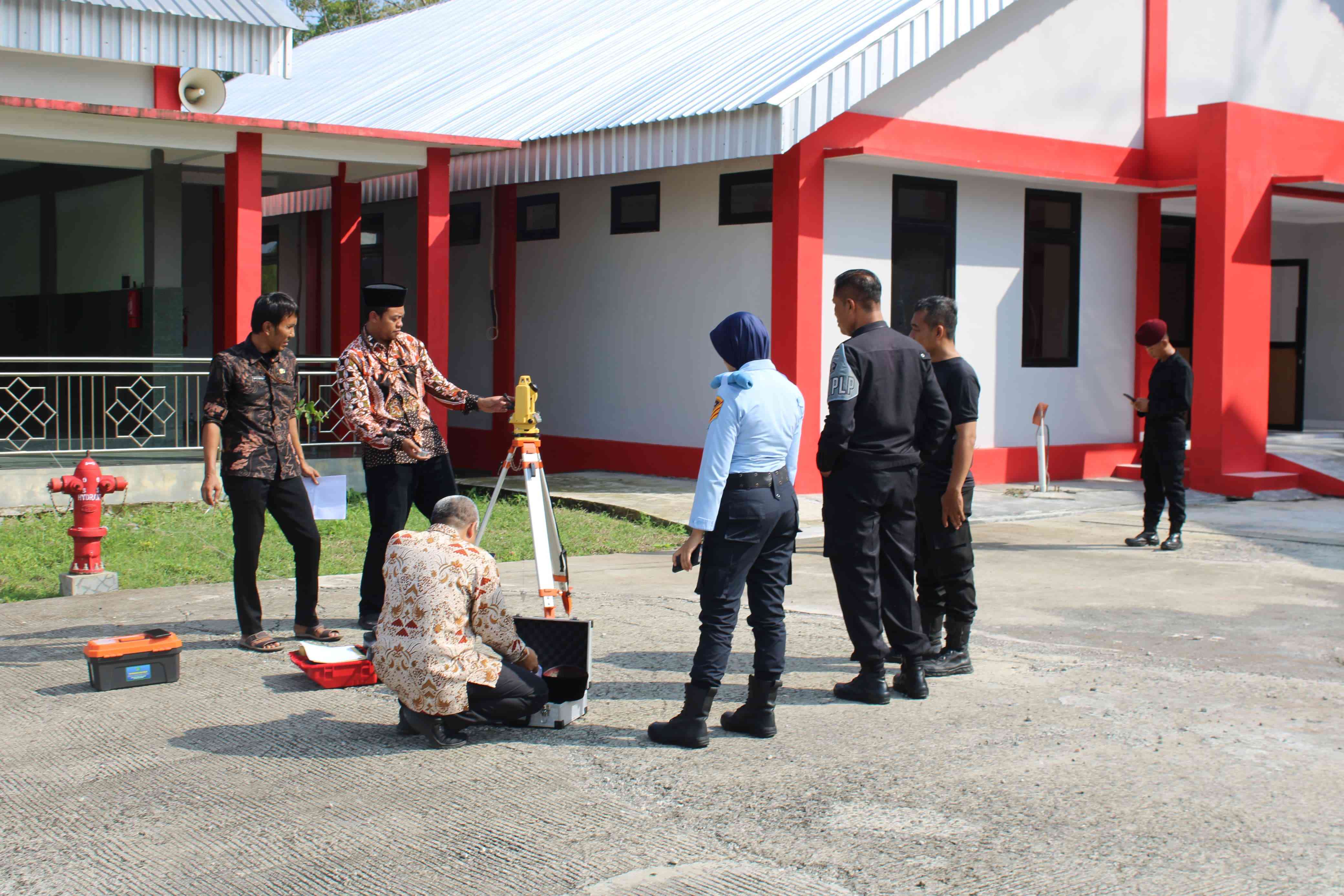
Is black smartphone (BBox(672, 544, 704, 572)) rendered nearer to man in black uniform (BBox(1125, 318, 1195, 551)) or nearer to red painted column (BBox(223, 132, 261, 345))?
man in black uniform (BBox(1125, 318, 1195, 551))

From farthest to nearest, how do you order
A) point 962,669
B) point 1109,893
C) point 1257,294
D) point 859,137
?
point 1257,294 < point 859,137 < point 962,669 < point 1109,893

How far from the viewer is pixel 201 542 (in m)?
10.4

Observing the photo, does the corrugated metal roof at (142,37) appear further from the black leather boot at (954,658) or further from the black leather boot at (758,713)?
the black leather boot at (758,713)

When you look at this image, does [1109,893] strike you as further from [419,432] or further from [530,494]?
[419,432]

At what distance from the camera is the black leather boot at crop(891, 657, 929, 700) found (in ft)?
19.9

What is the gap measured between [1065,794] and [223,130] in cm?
1007

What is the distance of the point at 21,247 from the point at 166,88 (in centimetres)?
679

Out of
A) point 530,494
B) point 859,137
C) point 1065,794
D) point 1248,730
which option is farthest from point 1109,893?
point 859,137

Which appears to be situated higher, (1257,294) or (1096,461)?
(1257,294)

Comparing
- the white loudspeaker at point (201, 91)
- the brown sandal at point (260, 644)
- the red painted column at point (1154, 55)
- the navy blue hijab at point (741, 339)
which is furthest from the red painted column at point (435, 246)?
the navy blue hijab at point (741, 339)

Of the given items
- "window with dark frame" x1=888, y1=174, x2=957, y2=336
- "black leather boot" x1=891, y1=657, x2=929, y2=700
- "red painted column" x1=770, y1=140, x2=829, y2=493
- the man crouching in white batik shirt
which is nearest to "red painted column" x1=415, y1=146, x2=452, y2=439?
"red painted column" x1=770, y1=140, x2=829, y2=493

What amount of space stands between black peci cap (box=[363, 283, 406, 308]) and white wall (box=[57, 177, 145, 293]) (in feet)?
29.9

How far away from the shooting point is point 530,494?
6.91 metres

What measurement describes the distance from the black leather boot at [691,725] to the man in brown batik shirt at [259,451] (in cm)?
237
